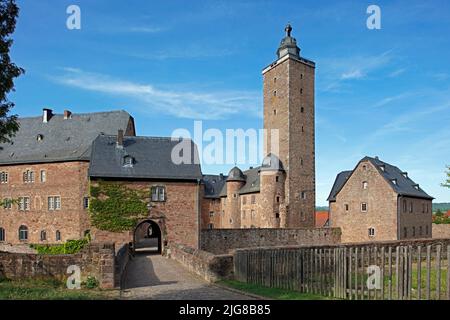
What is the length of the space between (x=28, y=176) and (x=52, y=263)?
2691 cm

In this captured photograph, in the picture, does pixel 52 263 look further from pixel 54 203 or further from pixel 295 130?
pixel 295 130

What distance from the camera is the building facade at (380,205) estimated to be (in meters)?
33.2

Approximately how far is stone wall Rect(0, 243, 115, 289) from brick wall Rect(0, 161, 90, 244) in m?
21.9

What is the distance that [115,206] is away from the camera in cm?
2728

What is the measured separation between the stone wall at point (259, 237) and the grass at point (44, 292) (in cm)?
1895

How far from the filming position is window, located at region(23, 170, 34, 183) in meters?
35.9

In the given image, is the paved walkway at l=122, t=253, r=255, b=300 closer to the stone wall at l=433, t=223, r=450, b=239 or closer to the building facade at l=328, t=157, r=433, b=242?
the building facade at l=328, t=157, r=433, b=242

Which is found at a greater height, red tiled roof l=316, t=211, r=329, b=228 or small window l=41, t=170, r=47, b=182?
small window l=41, t=170, r=47, b=182

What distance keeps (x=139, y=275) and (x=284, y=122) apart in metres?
27.9

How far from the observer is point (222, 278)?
14.0m

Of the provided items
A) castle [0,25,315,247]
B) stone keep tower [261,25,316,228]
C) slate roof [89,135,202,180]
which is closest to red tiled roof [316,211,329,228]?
castle [0,25,315,247]

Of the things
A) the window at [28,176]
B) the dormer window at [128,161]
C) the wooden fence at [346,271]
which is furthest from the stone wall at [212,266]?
the window at [28,176]

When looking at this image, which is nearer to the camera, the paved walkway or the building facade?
the paved walkway

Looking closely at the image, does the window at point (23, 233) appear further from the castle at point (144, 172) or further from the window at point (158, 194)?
the window at point (158, 194)
